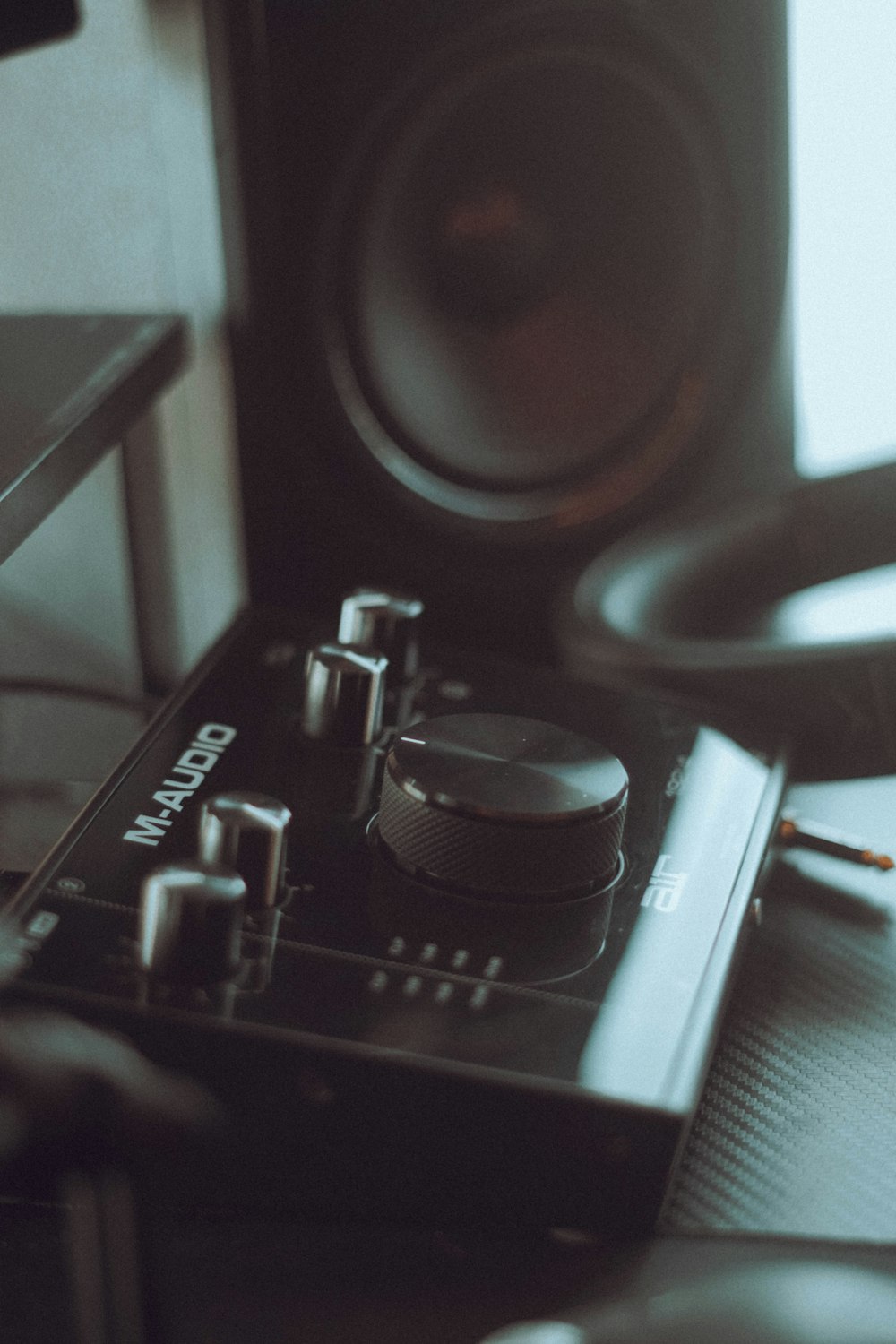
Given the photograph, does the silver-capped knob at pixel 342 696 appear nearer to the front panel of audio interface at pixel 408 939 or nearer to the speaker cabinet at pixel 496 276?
the front panel of audio interface at pixel 408 939

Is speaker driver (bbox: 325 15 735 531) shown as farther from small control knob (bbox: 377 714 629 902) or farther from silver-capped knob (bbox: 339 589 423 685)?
small control knob (bbox: 377 714 629 902)

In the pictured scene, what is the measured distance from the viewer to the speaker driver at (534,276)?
0.73 m

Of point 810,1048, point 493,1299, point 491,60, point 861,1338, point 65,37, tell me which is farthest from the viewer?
point 491,60

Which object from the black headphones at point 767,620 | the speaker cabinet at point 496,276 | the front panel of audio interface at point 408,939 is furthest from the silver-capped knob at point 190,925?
the speaker cabinet at point 496,276

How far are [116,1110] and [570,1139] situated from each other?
10 centimetres

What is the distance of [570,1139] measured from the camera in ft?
0.99

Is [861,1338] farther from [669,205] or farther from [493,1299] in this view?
[669,205]

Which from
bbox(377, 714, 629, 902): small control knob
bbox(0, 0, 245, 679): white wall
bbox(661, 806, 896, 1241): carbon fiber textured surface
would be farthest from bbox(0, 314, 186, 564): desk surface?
bbox(661, 806, 896, 1241): carbon fiber textured surface

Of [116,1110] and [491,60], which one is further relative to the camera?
[491,60]

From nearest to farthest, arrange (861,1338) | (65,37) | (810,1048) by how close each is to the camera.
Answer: (861,1338) < (810,1048) < (65,37)

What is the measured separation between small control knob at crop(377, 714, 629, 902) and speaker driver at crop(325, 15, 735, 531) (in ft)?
1.35

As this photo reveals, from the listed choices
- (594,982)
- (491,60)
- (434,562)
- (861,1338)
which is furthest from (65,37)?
(861,1338)

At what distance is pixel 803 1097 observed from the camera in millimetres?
402

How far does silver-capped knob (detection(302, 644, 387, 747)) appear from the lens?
0.44 meters
